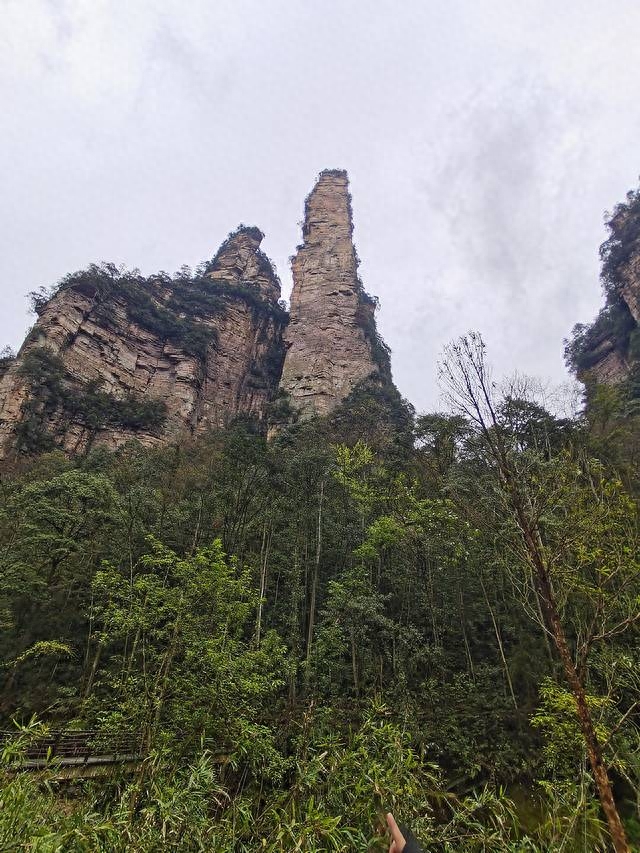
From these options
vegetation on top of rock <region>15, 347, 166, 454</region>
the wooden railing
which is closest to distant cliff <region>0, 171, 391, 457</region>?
vegetation on top of rock <region>15, 347, 166, 454</region>

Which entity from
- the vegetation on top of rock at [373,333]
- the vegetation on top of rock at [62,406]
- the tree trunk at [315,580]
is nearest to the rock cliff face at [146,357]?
the vegetation on top of rock at [62,406]

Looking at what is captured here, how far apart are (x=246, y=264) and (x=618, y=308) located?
31.7 meters

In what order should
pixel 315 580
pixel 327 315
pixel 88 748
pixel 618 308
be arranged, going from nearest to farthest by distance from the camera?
pixel 88 748 < pixel 315 580 < pixel 618 308 < pixel 327 315

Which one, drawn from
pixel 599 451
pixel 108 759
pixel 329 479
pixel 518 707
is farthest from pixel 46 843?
pixel 599 451

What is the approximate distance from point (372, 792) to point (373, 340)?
33486 mm

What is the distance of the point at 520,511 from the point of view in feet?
10.9

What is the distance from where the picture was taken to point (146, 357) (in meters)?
32.3

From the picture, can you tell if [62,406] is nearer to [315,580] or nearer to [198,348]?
[198,348]

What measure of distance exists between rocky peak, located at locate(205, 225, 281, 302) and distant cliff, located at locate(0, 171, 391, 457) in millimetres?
136

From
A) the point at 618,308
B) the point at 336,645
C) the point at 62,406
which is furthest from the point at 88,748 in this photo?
the point at 618,308

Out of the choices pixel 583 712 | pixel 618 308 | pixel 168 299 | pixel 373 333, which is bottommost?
pixel 583 712

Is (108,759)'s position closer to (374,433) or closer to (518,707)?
(518,707)

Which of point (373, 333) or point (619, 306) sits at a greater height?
point (373, 333)

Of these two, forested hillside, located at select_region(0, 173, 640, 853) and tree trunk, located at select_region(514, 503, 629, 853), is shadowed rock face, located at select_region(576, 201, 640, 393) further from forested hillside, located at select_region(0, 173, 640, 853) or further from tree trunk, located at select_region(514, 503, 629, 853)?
tree trunk, located at select_region(514, 503, 629, 853)
